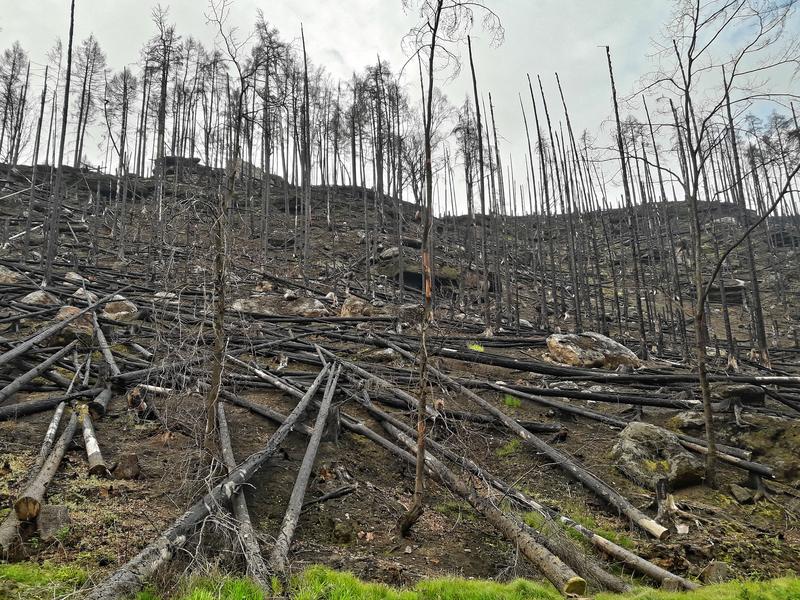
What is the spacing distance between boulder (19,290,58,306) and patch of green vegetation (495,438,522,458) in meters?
12.6

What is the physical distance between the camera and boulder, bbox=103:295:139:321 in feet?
37.5

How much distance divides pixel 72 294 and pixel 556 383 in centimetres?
1414

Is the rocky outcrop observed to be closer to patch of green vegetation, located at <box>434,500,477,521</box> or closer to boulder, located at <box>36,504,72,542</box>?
patch of green vegetation, located at <box>434,500,477,521</box>

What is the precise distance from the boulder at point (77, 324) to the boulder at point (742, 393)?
1264cm

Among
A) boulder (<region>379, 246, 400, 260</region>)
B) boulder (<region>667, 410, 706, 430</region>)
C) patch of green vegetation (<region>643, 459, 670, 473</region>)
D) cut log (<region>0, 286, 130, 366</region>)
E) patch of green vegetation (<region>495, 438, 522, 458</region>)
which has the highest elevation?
boulder (<region>379, 246, 400, 260</region>)

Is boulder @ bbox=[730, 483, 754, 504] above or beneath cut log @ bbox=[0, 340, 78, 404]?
beneath

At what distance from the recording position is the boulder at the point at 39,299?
1157 cm

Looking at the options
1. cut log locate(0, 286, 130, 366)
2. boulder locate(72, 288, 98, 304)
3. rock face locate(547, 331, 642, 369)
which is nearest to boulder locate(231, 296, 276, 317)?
boulder locate(72, 288, 98, 304)

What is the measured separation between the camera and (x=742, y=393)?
7617mm

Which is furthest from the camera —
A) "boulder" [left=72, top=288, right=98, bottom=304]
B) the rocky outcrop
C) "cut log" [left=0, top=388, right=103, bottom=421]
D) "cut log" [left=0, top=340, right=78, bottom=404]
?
the rocky outcrop

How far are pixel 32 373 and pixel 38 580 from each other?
5.40m

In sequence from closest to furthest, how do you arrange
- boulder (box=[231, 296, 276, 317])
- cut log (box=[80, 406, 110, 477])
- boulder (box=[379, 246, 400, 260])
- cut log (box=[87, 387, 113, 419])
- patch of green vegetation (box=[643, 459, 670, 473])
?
1. cut log (box=[80, 406, 110, 477])
2. patch of green vegetation (box=[643, 459, 670, 473])
3. cut log (box=[87, 387, 113, 419])
4. boulder (box=[231, 296, 276, 317])
5. boulder (box=[379, 246, 400, 260])

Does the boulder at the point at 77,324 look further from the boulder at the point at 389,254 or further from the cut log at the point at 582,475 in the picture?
the boulder at the point at 389,254

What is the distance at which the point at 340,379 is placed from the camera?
8.55 meters
